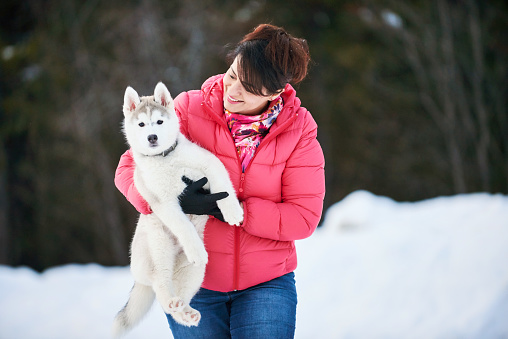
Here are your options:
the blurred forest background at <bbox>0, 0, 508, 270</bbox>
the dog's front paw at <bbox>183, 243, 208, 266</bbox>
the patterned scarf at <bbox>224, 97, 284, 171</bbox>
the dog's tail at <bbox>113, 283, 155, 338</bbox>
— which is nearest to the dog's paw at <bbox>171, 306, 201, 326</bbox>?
the dog's front paw at <bbox>183, 243, 208, 266</bbox>

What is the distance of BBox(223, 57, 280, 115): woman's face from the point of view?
238cm

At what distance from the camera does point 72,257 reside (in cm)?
1425

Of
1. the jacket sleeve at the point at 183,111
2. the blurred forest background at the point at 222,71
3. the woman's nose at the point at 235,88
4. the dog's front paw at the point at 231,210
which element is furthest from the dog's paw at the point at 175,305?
the blurred forest background at the point at 222,71

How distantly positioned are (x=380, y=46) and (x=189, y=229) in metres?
11.2

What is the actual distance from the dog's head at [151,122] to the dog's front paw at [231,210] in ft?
1.61

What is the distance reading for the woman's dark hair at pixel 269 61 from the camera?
2305 mm

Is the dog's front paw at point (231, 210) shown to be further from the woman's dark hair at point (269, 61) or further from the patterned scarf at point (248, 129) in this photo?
the woman's dark hair at point (269, 61)

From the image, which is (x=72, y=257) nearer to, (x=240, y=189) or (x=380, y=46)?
(x=380, y=46)

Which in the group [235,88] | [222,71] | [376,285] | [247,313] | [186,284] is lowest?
[376,285]

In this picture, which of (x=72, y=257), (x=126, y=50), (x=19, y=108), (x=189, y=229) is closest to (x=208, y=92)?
(x=189, y=229)

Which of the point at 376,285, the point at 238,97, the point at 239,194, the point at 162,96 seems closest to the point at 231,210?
the point at 239,194

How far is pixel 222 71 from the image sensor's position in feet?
40.5

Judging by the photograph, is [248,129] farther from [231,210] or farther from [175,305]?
[175,305]

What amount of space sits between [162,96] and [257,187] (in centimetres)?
76
